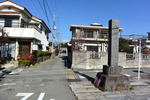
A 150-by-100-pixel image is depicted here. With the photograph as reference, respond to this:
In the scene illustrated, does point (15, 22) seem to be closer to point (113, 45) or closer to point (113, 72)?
point (113, 45)

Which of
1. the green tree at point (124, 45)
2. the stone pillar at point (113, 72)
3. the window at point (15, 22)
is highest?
the window at point (15, 22)

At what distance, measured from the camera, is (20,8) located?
14812 millimetres

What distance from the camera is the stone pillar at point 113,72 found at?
16.4 feet

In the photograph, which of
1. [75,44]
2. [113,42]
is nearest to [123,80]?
[113,42]

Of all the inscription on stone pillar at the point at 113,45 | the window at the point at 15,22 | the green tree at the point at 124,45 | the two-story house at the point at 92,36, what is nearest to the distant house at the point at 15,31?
the window at the point at 15,22

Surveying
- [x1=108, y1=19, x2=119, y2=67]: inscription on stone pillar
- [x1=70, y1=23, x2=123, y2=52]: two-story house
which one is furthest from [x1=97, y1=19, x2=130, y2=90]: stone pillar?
[x1=70, y1=23, x2=123, y2=52]: two-story house

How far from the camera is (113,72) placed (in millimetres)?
5289

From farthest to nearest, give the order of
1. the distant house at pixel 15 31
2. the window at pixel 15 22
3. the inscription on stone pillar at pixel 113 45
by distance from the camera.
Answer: the window at pixel 15 22
the distant house at pixel 15 31
the inscription on stone pillar at pixel 113 45

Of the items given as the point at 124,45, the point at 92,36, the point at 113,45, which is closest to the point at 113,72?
Answer: the point at 113,45

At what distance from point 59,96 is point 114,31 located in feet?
13.4

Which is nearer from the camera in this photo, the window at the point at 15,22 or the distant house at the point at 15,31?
the distant house at the point at 15,31

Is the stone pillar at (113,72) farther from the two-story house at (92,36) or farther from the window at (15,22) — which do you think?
the window at (15,22)

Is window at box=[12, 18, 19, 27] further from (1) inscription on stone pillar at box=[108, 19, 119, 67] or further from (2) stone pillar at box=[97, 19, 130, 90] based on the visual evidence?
(1) inscription on stone pillar at box=[108, 19, 119, 67]

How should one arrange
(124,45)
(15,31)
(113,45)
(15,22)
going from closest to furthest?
(113,45), (15,31), (15,22), (124,45)
